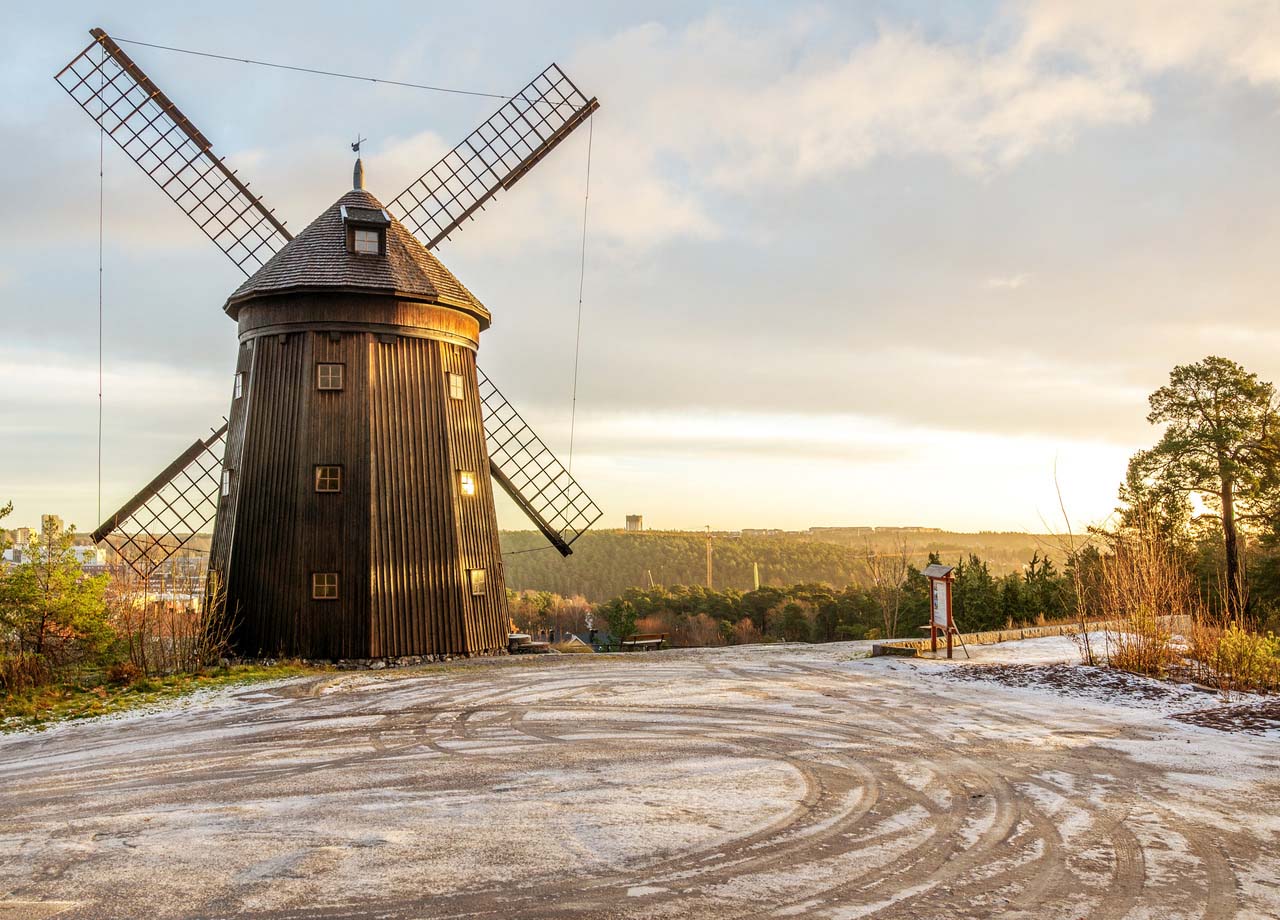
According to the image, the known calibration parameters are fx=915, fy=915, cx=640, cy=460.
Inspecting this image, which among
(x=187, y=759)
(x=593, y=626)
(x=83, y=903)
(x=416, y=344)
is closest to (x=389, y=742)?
(x=187, y=759)

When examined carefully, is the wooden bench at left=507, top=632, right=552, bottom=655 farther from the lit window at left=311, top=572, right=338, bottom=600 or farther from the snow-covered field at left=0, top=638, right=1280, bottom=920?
the snow-covered field at left=0, top=638, right=1280, bottom=920

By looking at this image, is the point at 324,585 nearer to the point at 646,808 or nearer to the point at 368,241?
the point at 368,241

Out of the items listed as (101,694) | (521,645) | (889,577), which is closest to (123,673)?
(101,694)

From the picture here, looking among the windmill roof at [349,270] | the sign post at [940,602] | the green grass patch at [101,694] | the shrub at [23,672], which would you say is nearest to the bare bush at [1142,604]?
the sign post at [940,602]

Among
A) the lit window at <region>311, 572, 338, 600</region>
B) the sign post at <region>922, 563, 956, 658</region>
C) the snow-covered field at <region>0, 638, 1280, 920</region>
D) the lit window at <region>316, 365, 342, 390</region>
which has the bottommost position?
the snow-covered field at <region>0, 638, 1280, 920</region>

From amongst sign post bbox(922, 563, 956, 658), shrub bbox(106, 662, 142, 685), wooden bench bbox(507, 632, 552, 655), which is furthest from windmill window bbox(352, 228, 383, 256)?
sign post bbox(922, 563, 956, 658)

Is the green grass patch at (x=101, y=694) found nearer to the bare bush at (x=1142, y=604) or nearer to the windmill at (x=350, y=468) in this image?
the windmill at (x=350, y=468)

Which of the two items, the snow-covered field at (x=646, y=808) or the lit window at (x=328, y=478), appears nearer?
the snow-covered field at (x=646, y=808)

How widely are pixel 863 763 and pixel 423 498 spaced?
10.0 metres

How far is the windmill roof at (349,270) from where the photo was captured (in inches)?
630

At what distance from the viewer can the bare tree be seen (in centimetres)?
4059

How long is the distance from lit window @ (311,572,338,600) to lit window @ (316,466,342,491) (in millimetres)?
1469

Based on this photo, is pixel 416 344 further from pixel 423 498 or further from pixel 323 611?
pixel 323 611

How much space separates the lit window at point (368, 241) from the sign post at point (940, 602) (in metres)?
11.3
